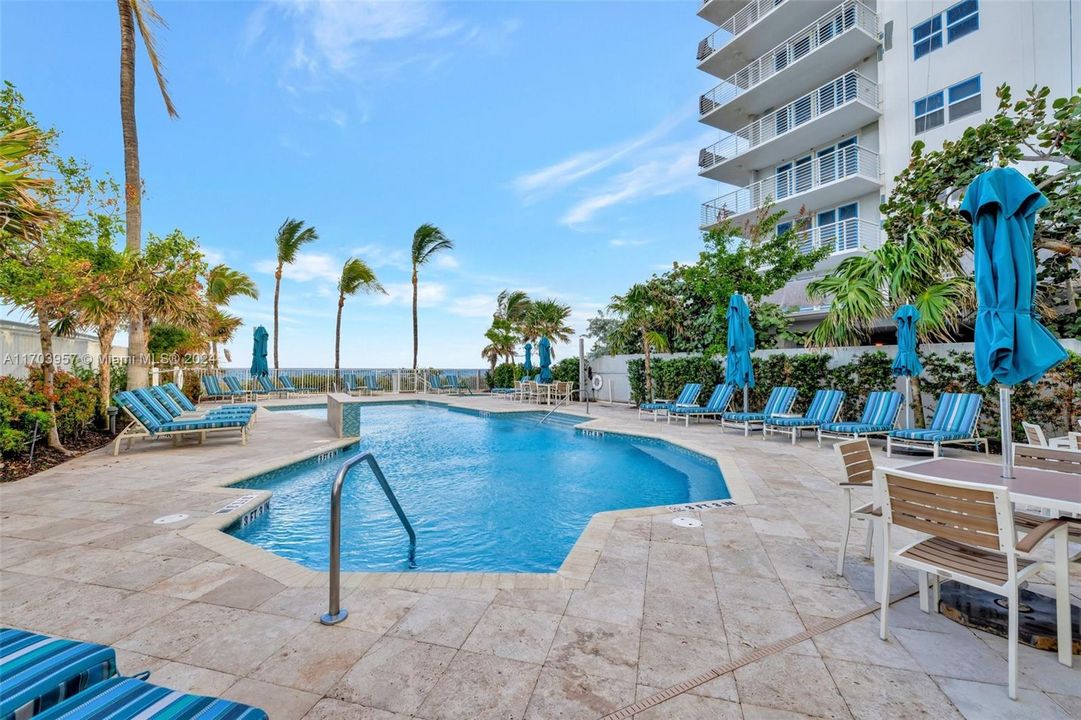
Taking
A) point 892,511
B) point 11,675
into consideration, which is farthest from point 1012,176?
point 11,675

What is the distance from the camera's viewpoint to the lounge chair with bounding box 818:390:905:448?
851cm

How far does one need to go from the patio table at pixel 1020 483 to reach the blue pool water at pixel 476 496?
2688mm

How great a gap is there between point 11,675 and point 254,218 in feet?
82.5

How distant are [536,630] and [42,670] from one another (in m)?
1.97

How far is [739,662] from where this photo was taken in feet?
7.65

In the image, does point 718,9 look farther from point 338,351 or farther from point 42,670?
point 42,670

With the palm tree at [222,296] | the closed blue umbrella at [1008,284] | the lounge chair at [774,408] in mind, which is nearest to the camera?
the closed blue umbrella at [1008,284]

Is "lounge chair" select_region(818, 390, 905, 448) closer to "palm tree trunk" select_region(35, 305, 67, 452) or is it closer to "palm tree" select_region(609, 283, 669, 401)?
"palm tree" select_region(609, 283, 669, 401)

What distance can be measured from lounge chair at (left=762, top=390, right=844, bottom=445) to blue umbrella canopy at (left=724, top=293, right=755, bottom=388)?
1.36 meters

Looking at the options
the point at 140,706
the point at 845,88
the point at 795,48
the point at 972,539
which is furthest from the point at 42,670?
the point at 795,48

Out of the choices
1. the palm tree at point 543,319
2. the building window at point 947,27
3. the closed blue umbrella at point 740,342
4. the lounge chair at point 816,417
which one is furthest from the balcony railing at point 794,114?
the lounge chair at point 816,417

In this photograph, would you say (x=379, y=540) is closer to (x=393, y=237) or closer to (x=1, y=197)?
(x=1, y=197)

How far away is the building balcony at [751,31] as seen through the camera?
17562 millimetres

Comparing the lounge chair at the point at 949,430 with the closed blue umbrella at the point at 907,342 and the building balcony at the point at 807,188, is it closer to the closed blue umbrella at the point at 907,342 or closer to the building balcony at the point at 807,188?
the closed blue umbrella at the point at 907,342
